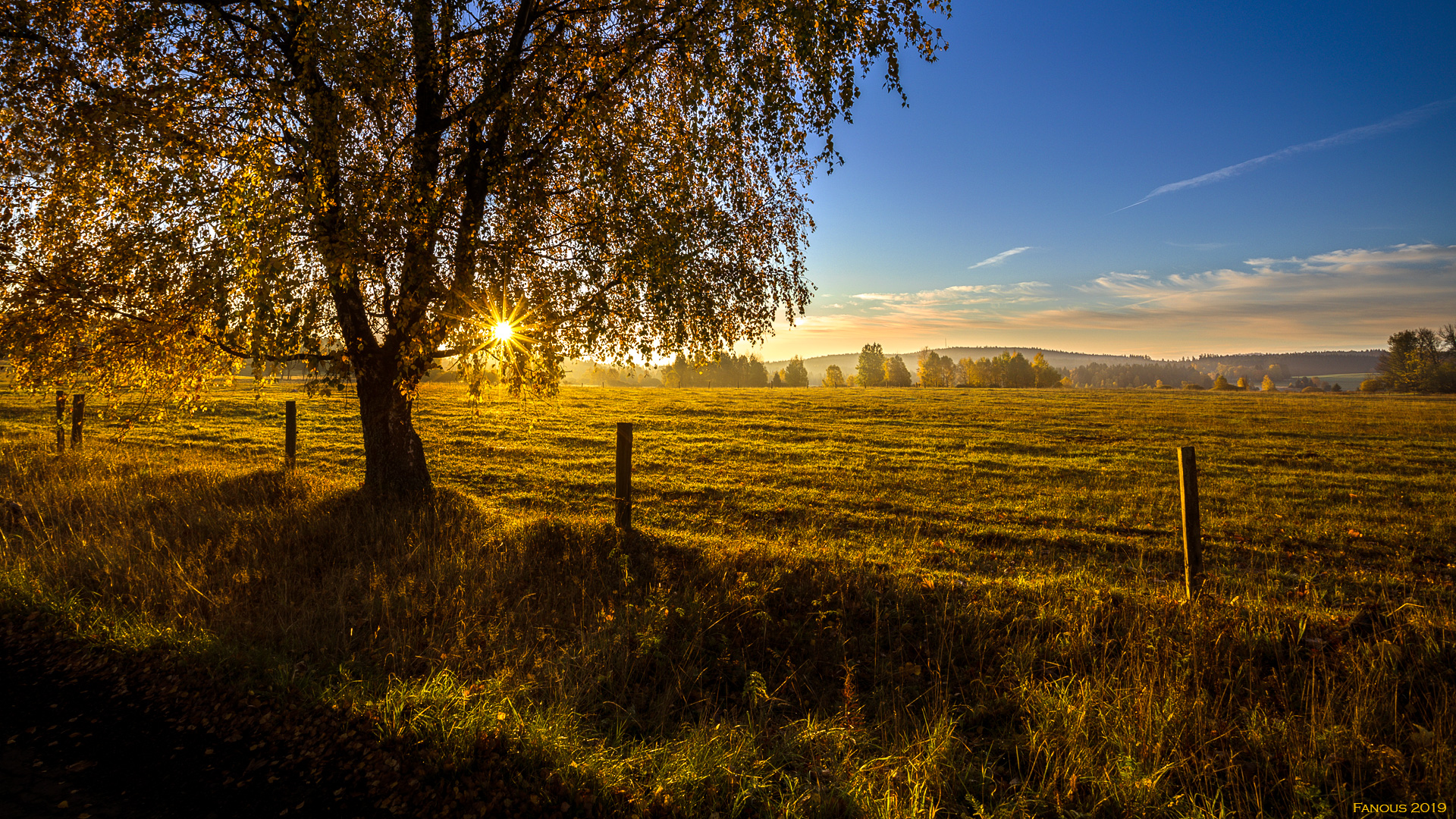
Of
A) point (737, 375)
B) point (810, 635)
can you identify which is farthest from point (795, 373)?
point (810, 635)

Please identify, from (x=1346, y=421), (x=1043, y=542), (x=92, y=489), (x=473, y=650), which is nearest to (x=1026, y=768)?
(x=473, y=650)

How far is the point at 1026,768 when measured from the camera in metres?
4.69

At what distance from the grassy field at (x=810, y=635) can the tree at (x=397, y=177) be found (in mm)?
3113

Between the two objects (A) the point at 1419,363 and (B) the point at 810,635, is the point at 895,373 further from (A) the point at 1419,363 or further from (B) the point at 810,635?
(B) the point at 810,635

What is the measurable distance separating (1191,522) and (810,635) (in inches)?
236

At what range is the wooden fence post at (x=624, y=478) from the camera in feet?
31.0

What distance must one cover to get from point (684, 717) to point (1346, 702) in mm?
5992

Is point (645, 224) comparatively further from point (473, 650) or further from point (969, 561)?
point (969, 561)

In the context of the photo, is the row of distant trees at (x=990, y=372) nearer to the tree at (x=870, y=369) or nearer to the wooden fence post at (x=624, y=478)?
the tree at (x=870, y=369)

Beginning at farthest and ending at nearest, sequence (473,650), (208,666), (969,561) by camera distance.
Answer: (969,561) → (473,650) → (208,666)

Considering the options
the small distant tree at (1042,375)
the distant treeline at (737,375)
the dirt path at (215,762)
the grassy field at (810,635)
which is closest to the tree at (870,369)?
the distant treeline at (737,375)

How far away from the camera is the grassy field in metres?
4.29

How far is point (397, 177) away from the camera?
8.20m

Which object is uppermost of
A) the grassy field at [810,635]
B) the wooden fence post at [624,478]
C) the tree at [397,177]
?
the tree at [397,177]
